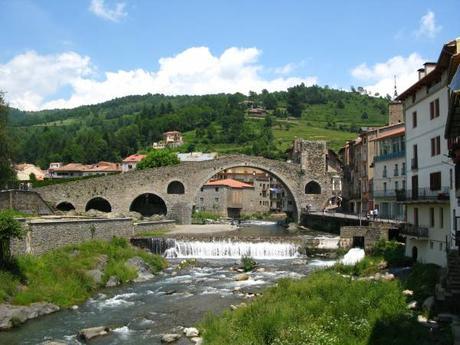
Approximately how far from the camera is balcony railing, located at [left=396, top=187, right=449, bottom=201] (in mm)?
23686

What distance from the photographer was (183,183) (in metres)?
66.3

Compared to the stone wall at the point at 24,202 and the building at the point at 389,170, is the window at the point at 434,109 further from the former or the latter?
the stone wall at the point at 24,202

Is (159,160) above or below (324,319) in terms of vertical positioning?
above

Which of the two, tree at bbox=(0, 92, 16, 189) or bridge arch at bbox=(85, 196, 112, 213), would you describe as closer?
tree at bbox=(0, 92, 16, 189)

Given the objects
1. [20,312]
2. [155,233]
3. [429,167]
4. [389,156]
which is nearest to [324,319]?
[429,167]

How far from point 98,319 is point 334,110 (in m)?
169

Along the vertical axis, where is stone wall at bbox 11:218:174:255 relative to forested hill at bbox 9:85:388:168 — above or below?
below

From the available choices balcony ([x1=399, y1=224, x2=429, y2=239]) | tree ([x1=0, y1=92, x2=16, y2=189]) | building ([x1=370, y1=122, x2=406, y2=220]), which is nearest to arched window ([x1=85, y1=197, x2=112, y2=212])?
tree ([x1=0, y1=92, x2=16, y2=189])

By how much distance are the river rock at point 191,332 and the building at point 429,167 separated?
1079cm

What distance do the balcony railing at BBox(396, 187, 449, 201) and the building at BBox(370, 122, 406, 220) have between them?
45.6 feet

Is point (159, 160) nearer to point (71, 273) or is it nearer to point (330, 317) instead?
point (71, 273)

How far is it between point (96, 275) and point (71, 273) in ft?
5.88

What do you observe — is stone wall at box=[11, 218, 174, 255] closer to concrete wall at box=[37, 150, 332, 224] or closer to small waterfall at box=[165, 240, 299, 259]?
small waterfall at box=[165, 240, 299, 259]

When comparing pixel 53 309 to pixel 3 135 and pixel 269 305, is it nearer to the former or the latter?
pixel 269 305
